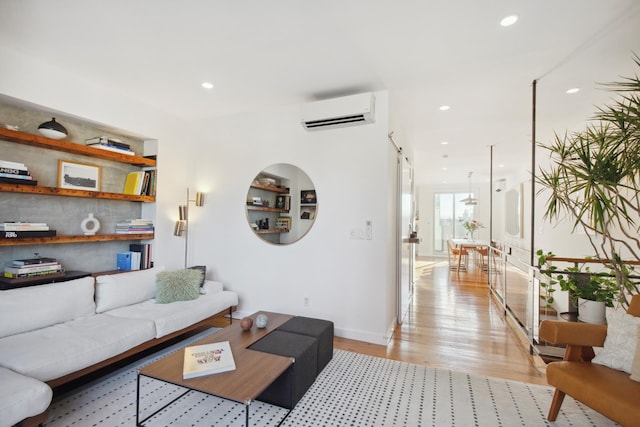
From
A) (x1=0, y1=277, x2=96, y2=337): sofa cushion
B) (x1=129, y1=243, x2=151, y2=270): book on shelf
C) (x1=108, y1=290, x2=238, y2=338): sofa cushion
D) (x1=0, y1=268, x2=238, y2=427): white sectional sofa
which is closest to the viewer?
(x1=0, y1=268, x2=238, y2=427): white sectional sofa

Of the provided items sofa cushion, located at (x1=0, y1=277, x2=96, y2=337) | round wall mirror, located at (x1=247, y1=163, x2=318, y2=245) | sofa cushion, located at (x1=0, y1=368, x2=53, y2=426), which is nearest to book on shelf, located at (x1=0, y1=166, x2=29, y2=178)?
sofa cushion, located at (x1=0, y1=277, x2=96, y2=337)

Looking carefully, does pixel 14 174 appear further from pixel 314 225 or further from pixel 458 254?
pixel 458 254

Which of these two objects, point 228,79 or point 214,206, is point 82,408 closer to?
point 214,206

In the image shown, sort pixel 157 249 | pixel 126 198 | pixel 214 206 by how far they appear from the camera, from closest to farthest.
→ pixel 126 198
pixel 157 249
pixel 214 206

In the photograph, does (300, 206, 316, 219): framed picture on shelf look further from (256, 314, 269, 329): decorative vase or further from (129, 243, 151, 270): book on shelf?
(129, 243, 151, 270): book on shelf

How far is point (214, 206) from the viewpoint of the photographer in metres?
4.07

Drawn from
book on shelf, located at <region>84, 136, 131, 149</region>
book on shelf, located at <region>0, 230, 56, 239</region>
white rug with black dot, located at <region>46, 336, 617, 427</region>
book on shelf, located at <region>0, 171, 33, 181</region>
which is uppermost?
book on shelf, located at <region>84, 136, 131, 149</region>

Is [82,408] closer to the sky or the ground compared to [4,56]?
closer to the ground

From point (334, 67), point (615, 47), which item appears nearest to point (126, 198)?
point (334, 67)

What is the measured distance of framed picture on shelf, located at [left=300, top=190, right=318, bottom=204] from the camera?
345 centimetres

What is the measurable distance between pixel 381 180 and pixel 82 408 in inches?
120

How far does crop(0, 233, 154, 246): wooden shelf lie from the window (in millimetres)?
9685

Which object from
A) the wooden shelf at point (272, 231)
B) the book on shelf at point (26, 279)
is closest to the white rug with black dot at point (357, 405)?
the book on shelf at point (26, 279)

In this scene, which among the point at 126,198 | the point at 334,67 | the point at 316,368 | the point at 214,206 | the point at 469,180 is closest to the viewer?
the point at 316,368
